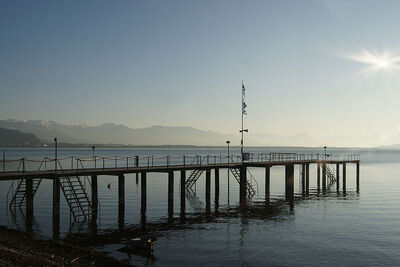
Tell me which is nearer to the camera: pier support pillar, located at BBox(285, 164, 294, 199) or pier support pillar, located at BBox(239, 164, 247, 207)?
pier support pillar, located at BBox(239, 164, 247, 207)

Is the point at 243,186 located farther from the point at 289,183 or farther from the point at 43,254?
the point at 43,254

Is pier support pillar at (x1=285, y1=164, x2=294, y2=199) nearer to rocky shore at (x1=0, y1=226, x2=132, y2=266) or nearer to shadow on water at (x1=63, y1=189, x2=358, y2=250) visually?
shadow on water at (x1=63, y1=189, x2=358, y2=250)

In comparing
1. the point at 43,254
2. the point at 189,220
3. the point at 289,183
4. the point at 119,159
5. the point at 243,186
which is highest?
the point at 119,159

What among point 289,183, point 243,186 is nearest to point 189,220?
point 243,186

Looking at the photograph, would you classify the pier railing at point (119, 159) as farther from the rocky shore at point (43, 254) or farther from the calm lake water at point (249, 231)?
the rocky shore at point (43, 254)

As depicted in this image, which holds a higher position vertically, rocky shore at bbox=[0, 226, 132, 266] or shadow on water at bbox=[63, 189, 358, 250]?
rocky shore at bbox=[0, 226, 132, 266]

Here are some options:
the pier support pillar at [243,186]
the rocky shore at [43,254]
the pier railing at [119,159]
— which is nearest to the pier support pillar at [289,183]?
the pier railing at [119,159]

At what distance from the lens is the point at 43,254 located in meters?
20.8

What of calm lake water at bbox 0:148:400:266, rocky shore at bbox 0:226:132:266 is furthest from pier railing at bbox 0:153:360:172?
rocky shore at bbox 0:226:132:266

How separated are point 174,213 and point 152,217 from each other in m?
3.17

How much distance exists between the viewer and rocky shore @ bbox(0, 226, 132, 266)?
1884 cm

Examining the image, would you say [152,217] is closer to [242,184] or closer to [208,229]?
[208,229]

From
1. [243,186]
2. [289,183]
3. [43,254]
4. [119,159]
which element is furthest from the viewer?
[119,159]

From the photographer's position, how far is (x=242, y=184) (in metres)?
50.4
